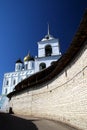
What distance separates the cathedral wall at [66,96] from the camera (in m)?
7.61

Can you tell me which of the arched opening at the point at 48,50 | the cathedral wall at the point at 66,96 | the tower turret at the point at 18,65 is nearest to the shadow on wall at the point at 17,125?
the cathedral wall at the point at 66,96

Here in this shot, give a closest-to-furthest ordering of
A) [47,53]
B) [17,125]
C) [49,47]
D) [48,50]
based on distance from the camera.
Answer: [17,125] < [49,47] < [47,53] < [48,50]

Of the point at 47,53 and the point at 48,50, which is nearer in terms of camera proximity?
the point at 47,53

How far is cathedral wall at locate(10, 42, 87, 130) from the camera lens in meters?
7.61

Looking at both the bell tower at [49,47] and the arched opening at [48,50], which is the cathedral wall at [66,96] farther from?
the arched opening at [48,50]

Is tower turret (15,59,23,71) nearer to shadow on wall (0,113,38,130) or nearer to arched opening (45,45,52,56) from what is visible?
arched opening (45,45,52,56)

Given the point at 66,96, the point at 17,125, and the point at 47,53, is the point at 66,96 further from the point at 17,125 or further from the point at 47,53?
the point at 47,53

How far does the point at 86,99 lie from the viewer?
23.8 ft

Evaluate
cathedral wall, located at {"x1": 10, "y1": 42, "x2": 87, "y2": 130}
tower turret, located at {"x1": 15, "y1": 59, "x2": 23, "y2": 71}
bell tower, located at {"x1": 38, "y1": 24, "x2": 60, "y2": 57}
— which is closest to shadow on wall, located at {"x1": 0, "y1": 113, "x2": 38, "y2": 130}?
cathedral wall, located at {"x1": 10, "y1": 42, "x2": 87, "y2": 130}

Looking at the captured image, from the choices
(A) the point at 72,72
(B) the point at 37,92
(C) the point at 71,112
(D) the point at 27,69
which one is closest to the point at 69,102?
(C) the point at 71,112

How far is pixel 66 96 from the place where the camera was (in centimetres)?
998

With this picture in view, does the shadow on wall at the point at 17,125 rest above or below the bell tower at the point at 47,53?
below

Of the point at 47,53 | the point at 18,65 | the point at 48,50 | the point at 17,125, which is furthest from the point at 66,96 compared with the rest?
the point at 18,65

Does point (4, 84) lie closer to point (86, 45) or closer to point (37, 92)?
point (37, 92)
